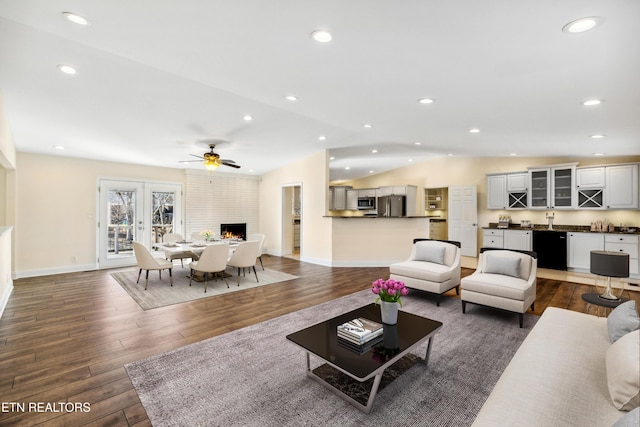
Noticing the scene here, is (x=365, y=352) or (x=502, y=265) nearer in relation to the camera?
(x=365, y=352)

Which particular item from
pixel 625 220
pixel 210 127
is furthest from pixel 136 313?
pixel 625 220

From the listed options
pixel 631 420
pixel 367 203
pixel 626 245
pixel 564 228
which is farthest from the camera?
pixel 367 203

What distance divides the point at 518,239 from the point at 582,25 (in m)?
6.15

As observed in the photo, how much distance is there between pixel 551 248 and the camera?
6.42 m

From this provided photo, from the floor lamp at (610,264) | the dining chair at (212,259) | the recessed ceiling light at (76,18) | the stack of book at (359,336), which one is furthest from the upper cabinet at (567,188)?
the recessed ceiling light at (76,18)

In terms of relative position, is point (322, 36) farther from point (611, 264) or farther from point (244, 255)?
point (244, 255)

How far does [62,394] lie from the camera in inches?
83.4

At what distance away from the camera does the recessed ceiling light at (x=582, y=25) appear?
1.73 m

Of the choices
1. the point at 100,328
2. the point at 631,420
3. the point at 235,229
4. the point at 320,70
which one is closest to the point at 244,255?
the point at 100,328

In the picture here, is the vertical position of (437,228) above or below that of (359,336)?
above

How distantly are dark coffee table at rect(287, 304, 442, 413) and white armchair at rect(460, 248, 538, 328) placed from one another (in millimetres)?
1435

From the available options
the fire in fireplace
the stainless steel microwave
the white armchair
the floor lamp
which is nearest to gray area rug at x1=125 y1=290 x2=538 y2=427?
the white armchair

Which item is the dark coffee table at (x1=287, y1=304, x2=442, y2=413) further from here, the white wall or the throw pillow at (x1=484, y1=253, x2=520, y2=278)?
the white wall

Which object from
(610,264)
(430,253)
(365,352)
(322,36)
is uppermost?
(322,36)
